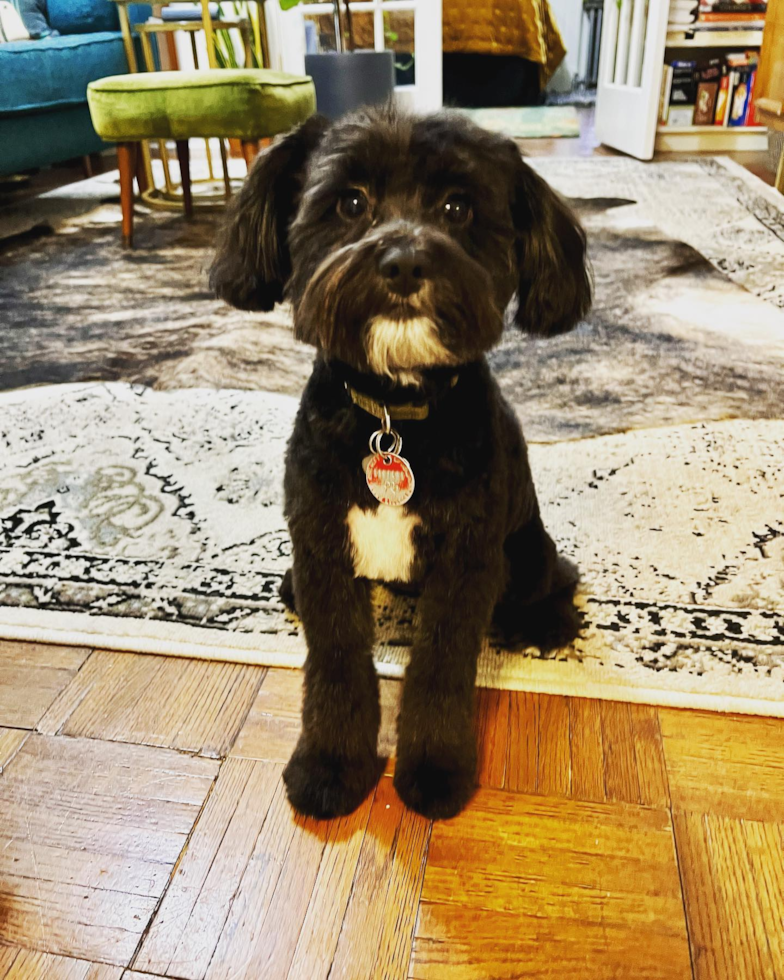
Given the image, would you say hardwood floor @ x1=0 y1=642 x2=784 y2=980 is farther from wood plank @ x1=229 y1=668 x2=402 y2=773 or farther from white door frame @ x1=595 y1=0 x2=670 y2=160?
white door frame @ x1=595 y1=0 x2=670 y2=160

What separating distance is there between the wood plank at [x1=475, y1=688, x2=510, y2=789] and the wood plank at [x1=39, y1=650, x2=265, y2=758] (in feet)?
1.03

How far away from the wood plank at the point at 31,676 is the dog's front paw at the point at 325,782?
0.38 meters

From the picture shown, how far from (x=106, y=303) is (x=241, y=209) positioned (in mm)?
1850

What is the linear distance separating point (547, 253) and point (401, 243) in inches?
9.1

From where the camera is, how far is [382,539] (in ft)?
2.96

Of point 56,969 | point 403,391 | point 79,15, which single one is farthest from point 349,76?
point 56,969

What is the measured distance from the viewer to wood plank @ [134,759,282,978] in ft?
2.56

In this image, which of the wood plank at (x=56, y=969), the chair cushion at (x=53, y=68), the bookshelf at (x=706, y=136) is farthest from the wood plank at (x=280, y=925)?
the bookshelf at (x=706, y=136)

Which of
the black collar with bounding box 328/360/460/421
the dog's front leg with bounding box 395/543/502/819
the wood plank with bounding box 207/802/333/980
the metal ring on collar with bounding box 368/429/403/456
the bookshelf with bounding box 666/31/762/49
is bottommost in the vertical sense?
the wood plank with bounding box 207/802/333/980

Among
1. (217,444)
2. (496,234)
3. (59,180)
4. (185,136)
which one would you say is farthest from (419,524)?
(59,180)

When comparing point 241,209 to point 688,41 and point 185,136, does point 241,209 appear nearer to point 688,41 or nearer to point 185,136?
point 185,136

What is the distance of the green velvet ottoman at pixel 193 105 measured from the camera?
2807 millimetres

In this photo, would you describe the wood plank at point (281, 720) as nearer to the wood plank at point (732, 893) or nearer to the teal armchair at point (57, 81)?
the wood plank at point (732, 893)

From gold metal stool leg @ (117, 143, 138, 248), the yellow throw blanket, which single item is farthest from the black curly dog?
the yellow throw blanket
